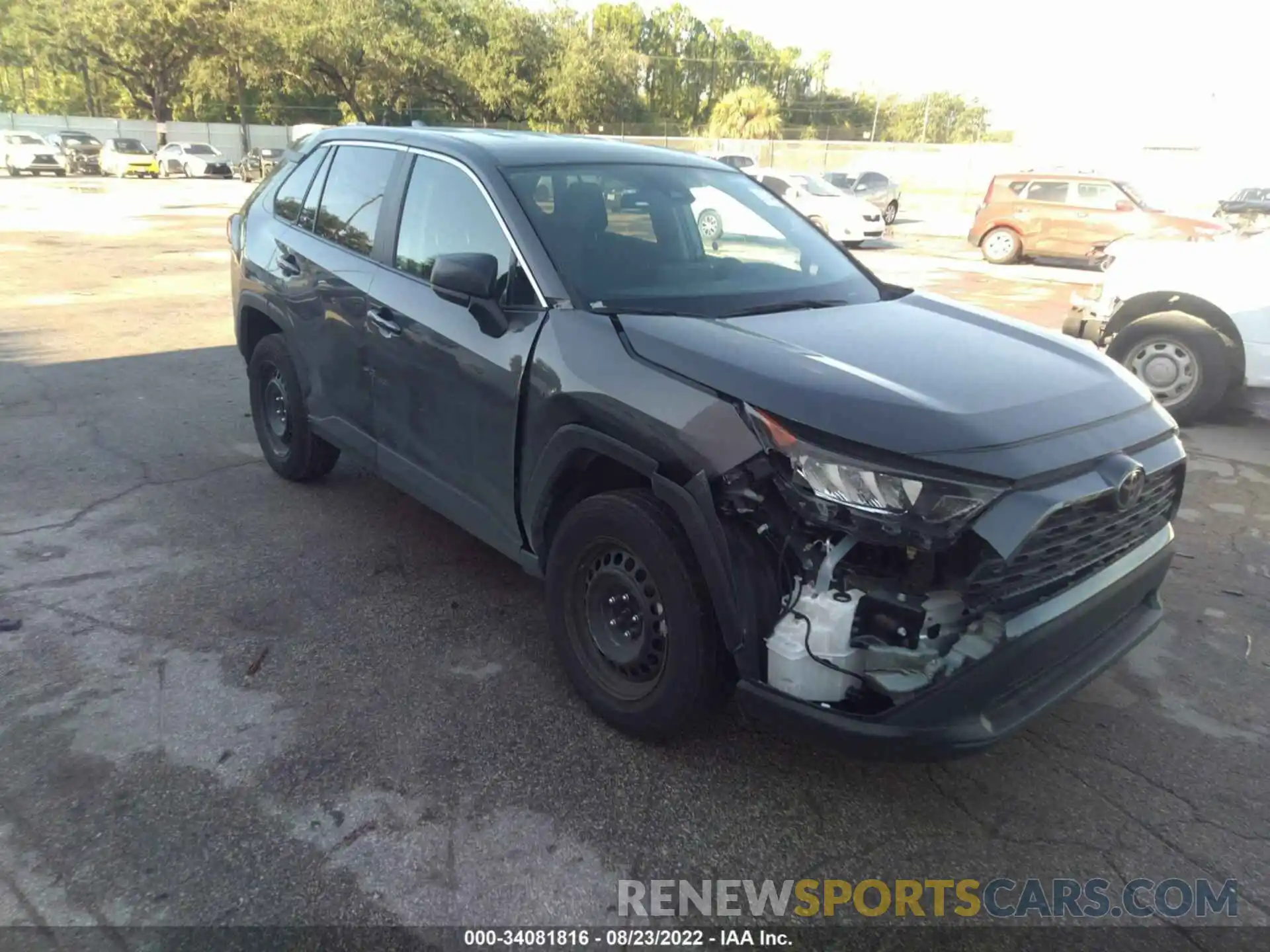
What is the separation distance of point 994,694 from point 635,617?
1.10m

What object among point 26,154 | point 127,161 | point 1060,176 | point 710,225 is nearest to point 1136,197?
point 1060,176

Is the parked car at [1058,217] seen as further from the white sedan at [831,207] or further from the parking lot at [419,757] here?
the parking lot at [419,757]

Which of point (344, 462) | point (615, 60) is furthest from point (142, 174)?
point (344, 462)

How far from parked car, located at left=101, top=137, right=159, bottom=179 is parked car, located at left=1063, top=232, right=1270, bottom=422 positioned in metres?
38.2

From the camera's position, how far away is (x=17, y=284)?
11.3 meters

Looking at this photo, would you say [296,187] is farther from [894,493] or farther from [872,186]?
[872,186]

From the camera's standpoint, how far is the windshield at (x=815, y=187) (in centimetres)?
2066

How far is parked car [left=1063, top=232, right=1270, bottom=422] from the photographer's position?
21.4 ft

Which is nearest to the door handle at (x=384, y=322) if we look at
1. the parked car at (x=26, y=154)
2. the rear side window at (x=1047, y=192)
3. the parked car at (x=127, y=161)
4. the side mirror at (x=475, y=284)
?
the side mirror at (x=475, y=284)

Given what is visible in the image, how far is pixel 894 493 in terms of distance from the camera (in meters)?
2.34

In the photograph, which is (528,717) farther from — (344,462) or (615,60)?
(615,60)

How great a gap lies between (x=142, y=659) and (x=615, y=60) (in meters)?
53.1

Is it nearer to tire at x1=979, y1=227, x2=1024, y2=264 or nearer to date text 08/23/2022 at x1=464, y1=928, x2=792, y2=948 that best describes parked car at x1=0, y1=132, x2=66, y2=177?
tire at x1=979, y1=227, x2=1024, y2=264

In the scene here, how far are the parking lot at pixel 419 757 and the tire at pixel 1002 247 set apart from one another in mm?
15105
